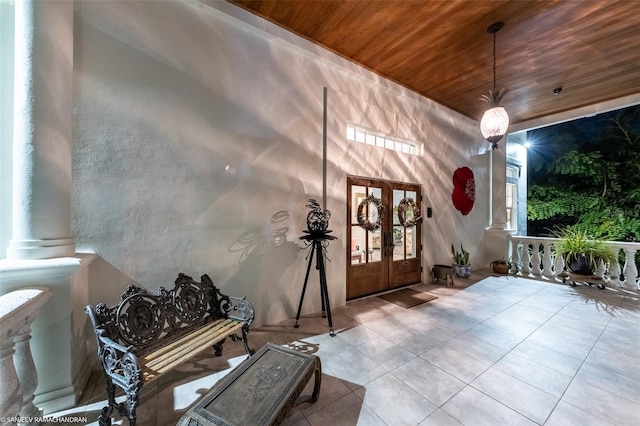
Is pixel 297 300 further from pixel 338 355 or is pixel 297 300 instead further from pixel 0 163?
pixel 0 163

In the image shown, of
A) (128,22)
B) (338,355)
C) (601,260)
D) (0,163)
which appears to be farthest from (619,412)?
(128,22)

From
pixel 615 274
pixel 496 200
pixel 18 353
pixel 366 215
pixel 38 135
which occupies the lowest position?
pixel 615 274

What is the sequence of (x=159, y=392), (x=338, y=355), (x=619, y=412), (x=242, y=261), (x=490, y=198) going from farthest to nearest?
1. (x=490, y=198)
2. (x=242, y=261)
3. (x=338, y=355)
4. (x=159, y=392)
5. (x=619, y=412)

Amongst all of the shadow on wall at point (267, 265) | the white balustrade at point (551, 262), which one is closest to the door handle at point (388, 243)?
the shadow on wall at point (267, 265)

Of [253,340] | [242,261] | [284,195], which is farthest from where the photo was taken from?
[284,195]

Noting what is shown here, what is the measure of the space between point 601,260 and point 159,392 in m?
6.79

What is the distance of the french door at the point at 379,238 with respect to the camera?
3643 millimetres

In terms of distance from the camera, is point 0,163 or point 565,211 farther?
point 565,211

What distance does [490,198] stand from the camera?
5.90m

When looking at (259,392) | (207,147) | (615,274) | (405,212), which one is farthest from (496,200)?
(259,392)

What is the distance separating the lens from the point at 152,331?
1781 mm

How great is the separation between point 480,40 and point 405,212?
8.45 ft

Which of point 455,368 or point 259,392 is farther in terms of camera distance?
point 455,368

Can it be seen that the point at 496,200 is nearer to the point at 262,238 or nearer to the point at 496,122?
the point at 496,122
